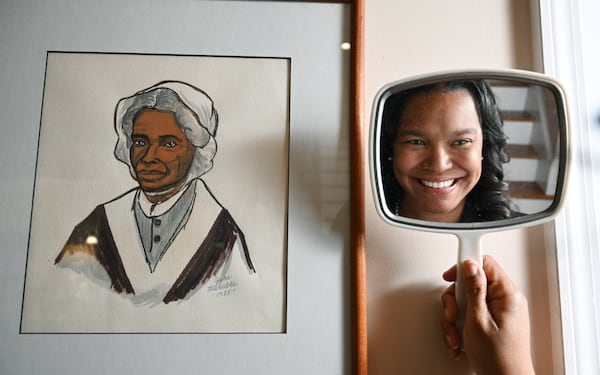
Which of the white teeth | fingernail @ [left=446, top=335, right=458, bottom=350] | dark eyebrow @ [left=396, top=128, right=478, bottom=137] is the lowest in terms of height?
fingernail @ [left=446, top=335, right=458, bottom=350]

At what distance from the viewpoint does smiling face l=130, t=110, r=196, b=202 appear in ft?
2.14

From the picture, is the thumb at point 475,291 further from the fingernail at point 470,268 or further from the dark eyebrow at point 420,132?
the dark eyebrow at point 420,132

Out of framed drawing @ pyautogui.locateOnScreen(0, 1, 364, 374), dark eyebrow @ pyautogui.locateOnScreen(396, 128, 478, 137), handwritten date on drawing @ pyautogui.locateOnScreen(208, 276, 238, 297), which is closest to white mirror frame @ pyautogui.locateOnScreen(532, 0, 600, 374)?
dark eyebrow @ pyautogui.locateOnScreen(396, 128, 478, 137)

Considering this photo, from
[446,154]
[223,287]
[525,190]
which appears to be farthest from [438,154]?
[223,287]

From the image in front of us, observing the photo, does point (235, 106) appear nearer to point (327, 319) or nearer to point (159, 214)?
point (159, 214)

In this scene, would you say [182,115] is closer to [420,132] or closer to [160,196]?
[160,196]

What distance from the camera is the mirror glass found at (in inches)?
23.2

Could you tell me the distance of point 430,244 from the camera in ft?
2.22

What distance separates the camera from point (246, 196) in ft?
2.15

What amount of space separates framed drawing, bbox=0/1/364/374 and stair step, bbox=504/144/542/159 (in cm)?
21

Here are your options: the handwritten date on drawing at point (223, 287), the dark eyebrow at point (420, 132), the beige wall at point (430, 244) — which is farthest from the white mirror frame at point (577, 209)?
the handwritten date on drawing at point (223, 287)

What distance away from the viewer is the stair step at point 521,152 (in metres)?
0.59

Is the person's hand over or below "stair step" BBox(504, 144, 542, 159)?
below

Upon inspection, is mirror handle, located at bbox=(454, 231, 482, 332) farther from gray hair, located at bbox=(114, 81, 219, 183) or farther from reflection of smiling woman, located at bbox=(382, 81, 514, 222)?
gray hair, located at bbox=(114, 81, 219, 183)
